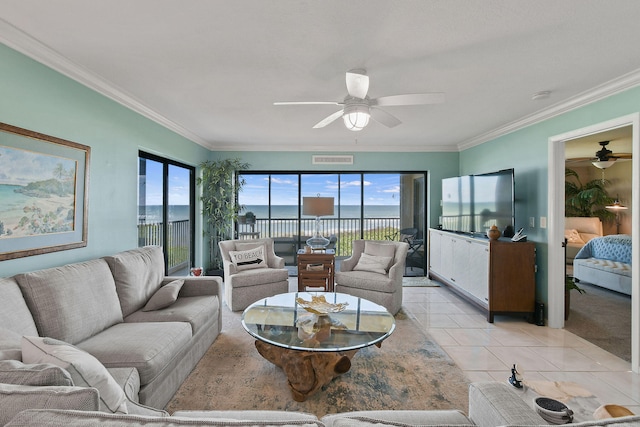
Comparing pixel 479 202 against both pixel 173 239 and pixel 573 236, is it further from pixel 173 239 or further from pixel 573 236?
pixel 173 239

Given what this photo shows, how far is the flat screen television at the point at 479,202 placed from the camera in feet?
13.2

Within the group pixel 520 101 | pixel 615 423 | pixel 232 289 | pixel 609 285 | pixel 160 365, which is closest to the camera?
pixel 615 423

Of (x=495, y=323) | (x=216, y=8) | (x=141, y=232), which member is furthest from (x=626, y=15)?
(x=141, y=232)

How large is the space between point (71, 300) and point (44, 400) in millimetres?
1594

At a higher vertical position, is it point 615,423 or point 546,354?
point 615,423

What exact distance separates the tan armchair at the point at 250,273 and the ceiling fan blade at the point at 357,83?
2.59 metres

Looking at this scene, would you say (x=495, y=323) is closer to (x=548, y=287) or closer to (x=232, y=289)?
(x=548, y=287)

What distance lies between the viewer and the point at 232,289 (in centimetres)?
393

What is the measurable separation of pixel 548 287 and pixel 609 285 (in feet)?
7.76

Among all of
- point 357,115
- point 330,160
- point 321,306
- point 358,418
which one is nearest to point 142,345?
point 321,306

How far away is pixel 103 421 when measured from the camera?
0.65 meters

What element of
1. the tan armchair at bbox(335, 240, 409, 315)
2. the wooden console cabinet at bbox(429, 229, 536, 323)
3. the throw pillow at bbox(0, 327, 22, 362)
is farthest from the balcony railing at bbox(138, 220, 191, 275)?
the wooden console cabinet at bbox(429, 229, 536, 323)

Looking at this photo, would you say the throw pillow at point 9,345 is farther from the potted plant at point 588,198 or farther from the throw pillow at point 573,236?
the potted plant at point 588,198

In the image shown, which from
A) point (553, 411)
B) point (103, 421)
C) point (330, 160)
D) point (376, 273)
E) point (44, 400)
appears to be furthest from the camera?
point (330, 160)
